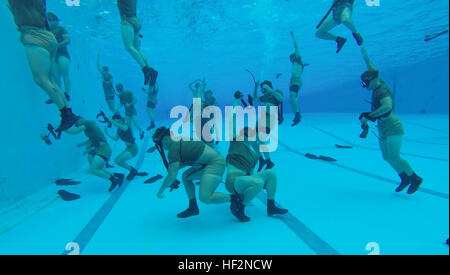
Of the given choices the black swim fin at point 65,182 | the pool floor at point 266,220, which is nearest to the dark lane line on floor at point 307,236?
the pool floor at point 266,220

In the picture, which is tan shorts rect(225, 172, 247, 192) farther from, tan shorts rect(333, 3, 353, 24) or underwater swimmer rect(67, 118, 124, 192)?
tan shorts rect(333, 3, 353, 24)

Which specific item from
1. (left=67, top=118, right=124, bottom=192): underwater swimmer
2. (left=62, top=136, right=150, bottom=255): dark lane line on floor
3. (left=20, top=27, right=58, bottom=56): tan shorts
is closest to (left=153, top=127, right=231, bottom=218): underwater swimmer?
(left=62, top=136, right=150, bottom=255): dark lane line on floor

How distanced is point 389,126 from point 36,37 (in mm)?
5646

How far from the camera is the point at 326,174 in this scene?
5207mm

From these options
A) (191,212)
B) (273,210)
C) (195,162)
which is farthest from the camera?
(191,212)

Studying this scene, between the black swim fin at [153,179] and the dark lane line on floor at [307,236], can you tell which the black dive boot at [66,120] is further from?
the dark lane line on floor at [307,236]

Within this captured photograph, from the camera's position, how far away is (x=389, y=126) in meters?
3.84

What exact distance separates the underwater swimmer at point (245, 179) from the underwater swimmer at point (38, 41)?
101 inches

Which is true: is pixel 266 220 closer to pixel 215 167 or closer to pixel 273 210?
pixel 273 210

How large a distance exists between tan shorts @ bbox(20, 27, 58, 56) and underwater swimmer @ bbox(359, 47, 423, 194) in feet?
16.5

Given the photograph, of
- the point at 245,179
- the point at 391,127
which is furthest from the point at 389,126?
the point at 245,179

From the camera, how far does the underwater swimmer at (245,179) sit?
3.01 m

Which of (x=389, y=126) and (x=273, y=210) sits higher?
(x=389, y=126)
